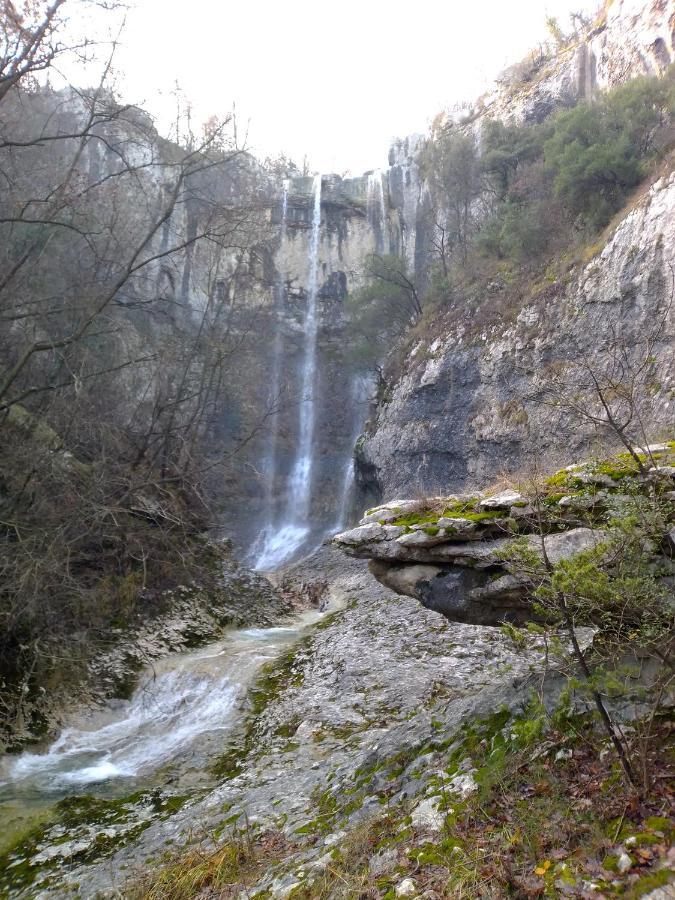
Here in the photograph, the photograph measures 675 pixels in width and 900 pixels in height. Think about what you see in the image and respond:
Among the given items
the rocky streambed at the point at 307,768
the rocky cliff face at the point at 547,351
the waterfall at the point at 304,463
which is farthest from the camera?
the waterfall at the point at 304,463

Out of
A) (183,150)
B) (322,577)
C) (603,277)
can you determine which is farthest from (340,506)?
(183,150)

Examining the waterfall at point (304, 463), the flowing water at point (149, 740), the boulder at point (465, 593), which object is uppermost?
the waterfall at point (304, 463)

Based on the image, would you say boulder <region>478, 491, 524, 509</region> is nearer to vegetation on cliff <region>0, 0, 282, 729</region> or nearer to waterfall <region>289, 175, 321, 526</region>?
vegetation on cliff <region>0, 0, 282, 729</region>

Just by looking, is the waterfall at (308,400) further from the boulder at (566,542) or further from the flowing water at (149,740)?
the boulder at (566,542)

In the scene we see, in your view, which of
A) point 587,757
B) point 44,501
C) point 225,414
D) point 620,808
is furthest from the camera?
point 225,414

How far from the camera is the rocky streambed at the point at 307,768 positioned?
4.05 m

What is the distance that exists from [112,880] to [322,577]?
13026 millimetres

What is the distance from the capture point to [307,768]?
554cm

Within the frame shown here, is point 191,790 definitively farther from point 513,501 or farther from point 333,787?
point 513,501

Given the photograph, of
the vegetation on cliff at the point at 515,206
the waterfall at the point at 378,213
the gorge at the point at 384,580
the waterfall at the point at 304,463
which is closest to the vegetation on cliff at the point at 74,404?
the gorge at the point at 384,580

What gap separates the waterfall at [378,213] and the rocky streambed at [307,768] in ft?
109

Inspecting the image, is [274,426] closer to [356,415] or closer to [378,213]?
[356,415]

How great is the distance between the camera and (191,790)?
575 centimetres

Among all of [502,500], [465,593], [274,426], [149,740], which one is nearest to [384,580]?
[465,593]
